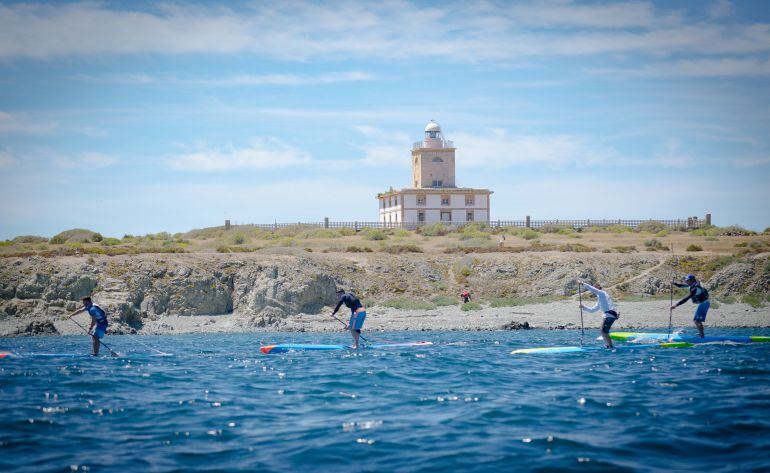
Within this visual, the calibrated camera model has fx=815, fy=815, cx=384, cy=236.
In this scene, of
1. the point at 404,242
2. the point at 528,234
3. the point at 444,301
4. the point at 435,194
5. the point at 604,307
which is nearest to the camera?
the point at 604,307

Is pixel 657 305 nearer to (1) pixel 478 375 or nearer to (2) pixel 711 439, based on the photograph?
(1) pixel 478 375

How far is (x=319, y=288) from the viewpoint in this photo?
45375mm

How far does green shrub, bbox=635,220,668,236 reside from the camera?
83062mm

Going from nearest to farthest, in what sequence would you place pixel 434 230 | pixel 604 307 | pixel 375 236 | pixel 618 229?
pixel 604 307
pixel 375 236
pixel 434 230
pixel 618 229

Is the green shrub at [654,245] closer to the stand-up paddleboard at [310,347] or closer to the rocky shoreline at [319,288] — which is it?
the rocky shoreline at [319,288]

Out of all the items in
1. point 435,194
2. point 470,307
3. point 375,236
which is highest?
point 435,194

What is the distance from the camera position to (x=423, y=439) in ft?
42.3

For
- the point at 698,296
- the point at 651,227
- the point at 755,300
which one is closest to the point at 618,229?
the point at 651,227

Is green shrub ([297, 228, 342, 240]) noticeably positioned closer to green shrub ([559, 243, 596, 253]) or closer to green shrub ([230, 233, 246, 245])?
green shrub ([230, 233, 246, 245])

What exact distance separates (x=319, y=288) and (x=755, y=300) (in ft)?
74.7

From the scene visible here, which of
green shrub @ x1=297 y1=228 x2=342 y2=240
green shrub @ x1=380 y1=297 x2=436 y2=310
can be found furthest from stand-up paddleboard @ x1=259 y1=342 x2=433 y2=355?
green shrub @ x1=297 y1=228 x2=342 y2=240

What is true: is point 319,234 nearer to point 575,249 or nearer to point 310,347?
point 575,249

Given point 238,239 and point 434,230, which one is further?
point 434,230

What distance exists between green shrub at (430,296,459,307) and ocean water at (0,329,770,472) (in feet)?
71.1
